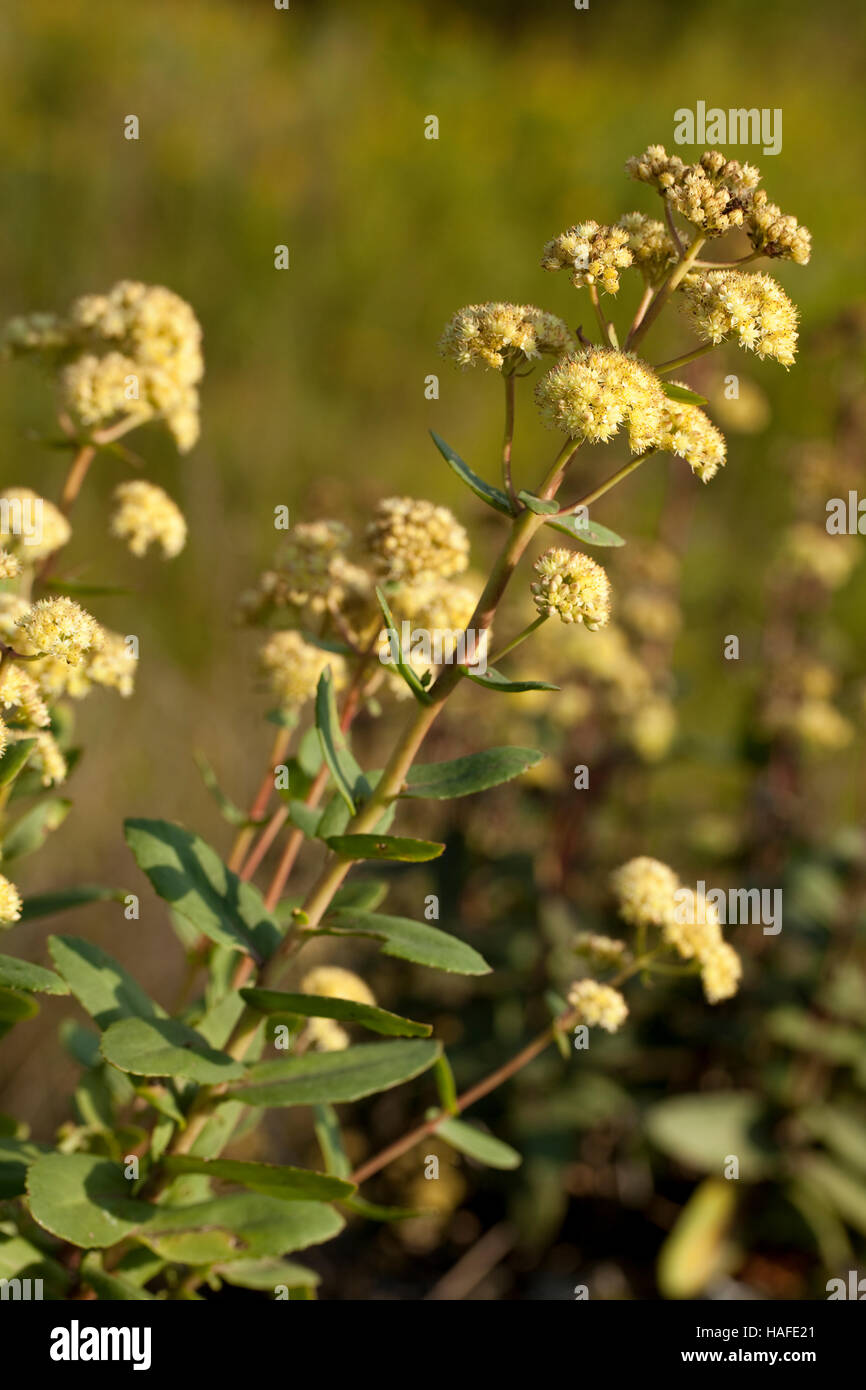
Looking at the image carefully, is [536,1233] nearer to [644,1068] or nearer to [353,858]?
[644,1068]

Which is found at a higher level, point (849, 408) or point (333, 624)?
point (849, 408)

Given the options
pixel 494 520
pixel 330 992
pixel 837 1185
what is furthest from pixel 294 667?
pixel 837 1185

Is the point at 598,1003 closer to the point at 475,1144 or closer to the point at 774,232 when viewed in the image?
the point at 475,1144

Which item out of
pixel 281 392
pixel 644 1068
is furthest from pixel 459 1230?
pixel 281 392

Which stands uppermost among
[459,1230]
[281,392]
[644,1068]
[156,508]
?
[281,392]

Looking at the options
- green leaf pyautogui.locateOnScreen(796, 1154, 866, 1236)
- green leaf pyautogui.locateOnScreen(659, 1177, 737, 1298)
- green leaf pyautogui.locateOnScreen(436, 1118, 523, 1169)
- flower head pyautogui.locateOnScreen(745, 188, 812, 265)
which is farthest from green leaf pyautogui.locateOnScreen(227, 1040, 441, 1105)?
green leaf pyautogui.locateOnScreen(796, 1154, 866, 1236)

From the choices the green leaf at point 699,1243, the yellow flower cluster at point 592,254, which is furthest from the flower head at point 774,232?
the green leaf at point 699,1243

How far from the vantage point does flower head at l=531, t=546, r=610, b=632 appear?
110 cm

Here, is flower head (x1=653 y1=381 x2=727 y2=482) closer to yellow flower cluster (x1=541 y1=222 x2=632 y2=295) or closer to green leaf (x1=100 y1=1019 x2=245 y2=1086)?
yellow flower cluster (x1=541 y1=222 x2=632 y2=295)

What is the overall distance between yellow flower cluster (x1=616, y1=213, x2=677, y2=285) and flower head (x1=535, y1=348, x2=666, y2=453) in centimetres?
13

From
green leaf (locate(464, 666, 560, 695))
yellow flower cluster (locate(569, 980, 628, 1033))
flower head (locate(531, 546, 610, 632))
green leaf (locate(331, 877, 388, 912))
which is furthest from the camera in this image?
yellow flower cluster (locate(569, 980, 628, 1033))

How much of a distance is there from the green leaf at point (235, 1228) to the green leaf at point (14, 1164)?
119 millimetres

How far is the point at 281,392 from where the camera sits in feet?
20.1

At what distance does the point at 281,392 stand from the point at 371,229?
1.47 metres
